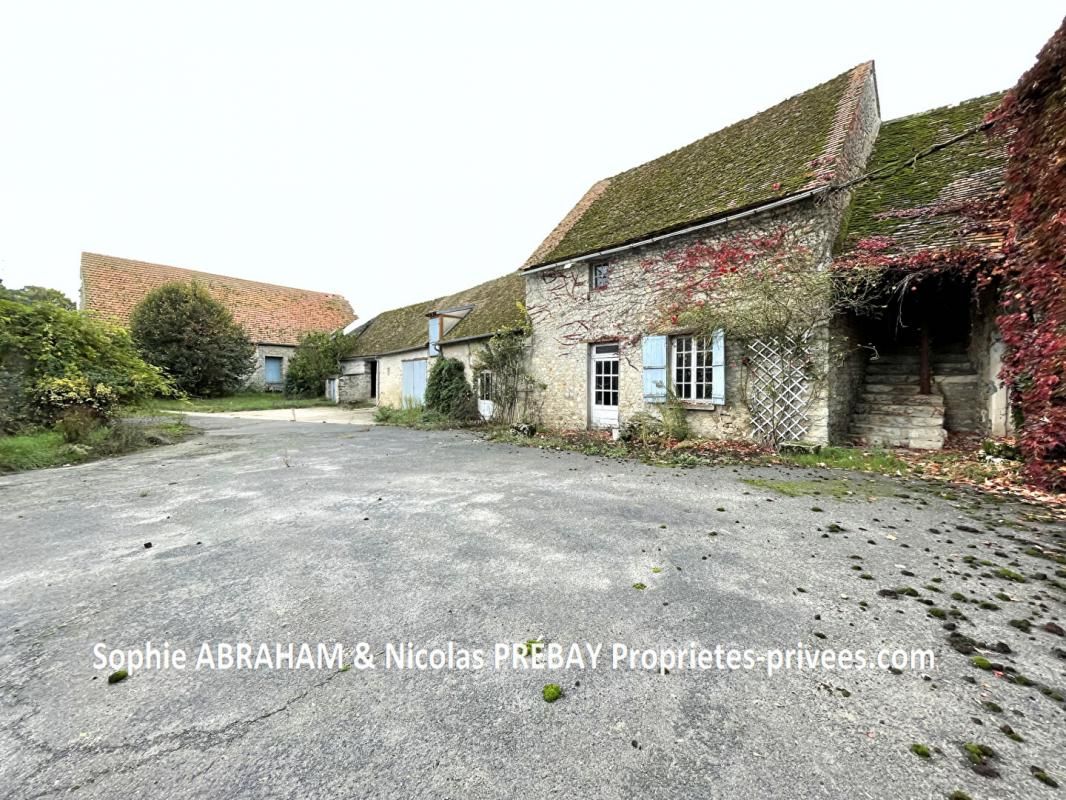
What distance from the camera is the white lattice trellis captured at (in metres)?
7.15

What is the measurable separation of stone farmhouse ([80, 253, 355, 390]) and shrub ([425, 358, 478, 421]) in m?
13.4

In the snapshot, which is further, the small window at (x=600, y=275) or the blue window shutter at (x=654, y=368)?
the small window at (x=600, y=275)

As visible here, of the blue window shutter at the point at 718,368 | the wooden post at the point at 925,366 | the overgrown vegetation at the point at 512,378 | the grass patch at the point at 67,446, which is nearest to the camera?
the grass patch at the point at 67,446

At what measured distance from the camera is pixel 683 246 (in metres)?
8.68

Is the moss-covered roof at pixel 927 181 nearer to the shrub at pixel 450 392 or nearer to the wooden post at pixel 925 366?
the wooden post at pixel 925 366

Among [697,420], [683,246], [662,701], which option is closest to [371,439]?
[697,420]

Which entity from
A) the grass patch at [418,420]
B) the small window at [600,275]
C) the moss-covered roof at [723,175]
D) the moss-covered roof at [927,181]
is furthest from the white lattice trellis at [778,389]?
the grass patch at [418,420]

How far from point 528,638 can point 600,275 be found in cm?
949

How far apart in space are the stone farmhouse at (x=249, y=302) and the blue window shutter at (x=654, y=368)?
20.6 meters

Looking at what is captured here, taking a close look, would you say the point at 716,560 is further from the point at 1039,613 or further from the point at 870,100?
the point at 870,100

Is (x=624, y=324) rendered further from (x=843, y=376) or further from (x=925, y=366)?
(x=925, y=366)

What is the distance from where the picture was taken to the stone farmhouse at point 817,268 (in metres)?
7.02

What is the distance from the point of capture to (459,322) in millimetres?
15625

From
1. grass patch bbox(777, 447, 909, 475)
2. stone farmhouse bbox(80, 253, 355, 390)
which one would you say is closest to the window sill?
grass patch bbox(777, 447, 909, 475)
